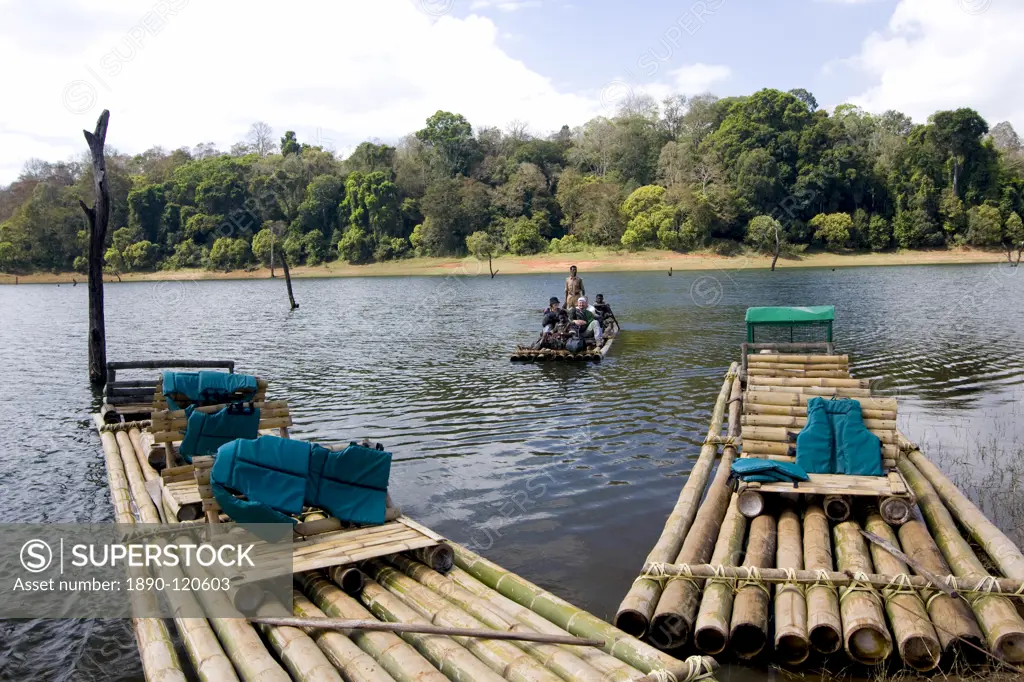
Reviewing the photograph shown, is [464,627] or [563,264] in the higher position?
[563,264]

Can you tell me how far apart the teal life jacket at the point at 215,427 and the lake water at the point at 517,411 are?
2.67m

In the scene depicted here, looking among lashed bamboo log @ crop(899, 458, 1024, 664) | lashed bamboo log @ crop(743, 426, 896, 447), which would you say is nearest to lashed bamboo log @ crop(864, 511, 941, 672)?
lashed bamboo log @ crop(899, 458, 1024, 664)

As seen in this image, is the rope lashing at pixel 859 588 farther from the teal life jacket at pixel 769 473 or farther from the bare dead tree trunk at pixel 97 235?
the bare dead tree trunk at pixel 97 235

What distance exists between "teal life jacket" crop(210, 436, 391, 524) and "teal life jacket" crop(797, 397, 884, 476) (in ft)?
19.3

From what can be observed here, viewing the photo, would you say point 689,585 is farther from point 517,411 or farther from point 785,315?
point 785,315

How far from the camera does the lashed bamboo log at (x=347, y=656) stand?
588cm

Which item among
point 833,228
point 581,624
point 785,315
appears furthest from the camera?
point 833,228

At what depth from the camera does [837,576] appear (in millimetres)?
7336

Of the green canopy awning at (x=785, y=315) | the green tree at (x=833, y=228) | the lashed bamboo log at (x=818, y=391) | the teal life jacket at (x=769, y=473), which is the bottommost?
the teal life jacket at (x=769, y=473)

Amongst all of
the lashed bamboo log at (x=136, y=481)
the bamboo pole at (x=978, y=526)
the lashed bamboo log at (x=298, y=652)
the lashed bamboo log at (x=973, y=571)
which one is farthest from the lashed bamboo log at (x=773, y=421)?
the lashed bamboo log at (x=136, y=481)

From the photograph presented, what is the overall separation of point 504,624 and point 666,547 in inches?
101

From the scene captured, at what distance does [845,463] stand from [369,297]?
56.1m

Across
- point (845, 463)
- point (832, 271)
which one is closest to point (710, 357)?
point (845, 463)

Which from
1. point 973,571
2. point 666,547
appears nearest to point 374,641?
point 666,547
